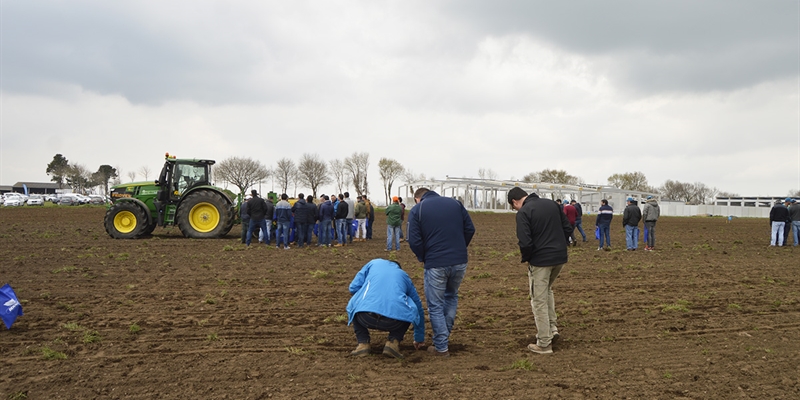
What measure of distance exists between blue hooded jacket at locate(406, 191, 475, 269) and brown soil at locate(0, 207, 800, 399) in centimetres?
97

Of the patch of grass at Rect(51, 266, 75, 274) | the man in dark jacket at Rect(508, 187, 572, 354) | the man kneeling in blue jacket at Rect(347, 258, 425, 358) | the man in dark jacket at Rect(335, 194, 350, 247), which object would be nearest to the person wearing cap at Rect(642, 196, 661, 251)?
the man in dark jacket at Rect(335, 194, 350, 247)

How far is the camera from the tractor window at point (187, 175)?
1678cm

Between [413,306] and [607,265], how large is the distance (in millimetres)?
8079

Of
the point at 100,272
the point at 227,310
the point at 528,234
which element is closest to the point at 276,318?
the point at 227,310

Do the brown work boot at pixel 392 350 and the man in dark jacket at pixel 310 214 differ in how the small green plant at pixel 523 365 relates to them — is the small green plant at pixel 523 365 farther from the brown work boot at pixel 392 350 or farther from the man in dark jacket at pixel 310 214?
the man in dark jacket at pixel 310 214

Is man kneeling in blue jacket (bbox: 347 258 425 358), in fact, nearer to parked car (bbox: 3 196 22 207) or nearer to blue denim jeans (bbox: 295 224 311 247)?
blue denim jeans (bbox: 295 224 311 247)

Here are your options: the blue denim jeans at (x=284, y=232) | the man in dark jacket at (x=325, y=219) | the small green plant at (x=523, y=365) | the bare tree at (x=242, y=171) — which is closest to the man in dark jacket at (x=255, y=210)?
the blue denim jeans at (x=284, y=232)

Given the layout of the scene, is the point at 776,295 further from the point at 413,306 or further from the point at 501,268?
the point at 413,306

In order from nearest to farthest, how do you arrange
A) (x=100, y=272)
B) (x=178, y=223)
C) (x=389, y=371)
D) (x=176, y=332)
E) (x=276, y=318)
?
(x=389, y=371) < (x=176, y=332) < (x=276, y=318) < (x=100, y=272) < (x=178, y=223)

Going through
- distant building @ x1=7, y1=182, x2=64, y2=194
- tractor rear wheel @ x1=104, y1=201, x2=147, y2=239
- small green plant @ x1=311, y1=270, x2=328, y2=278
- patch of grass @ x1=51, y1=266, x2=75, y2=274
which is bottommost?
small green plant @ x1=311, y1=270, x2=328, y2=278

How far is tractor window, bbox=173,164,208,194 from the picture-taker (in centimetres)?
1678

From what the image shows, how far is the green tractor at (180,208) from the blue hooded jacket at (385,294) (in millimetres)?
12306

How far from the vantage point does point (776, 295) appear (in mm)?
8281

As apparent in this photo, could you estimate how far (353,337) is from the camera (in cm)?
600
